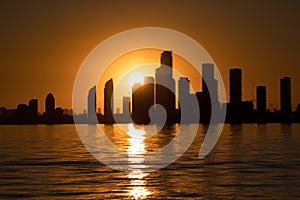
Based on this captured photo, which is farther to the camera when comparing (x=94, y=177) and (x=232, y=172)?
(x=232, y=172)

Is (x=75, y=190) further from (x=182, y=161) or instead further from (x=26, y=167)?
(x=182, y=161)

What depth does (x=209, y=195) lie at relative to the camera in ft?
173

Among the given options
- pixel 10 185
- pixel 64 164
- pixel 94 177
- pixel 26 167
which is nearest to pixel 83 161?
pixel 64 164

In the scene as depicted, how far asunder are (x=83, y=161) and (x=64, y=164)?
7.54 meters

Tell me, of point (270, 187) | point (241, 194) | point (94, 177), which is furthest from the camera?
point (94, 177)

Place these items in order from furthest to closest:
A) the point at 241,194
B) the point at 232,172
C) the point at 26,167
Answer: the point at 26,167
the point at 232,172
the point at 241,194

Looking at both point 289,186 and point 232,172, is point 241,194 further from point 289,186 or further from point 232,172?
point 232,172

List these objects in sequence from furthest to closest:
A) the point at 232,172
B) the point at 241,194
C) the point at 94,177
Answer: the point at 232,172 → the point at 94,177 → the point at 241,194

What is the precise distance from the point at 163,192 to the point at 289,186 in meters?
12.1

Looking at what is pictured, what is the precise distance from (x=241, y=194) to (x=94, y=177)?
64.4ft

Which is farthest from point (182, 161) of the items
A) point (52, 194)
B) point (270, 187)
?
point (52, 194)

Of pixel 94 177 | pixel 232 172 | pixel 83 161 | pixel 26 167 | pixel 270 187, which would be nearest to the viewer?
pixel 270 187

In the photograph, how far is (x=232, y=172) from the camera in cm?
7194

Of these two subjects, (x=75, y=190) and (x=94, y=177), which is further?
(x=94, y=177)
